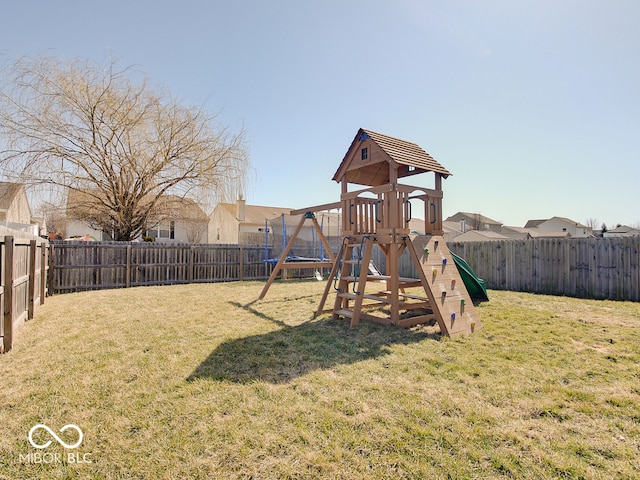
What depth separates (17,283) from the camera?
15.8 feet

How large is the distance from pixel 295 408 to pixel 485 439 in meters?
1.37

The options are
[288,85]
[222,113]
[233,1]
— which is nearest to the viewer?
[233,1]

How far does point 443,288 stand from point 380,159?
244 cm

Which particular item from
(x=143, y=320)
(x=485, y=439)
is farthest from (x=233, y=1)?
(x=485, y=439)

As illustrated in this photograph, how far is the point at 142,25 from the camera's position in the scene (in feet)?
27.5

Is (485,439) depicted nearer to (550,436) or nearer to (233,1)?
(550,436)

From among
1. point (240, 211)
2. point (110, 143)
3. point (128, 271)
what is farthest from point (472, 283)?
point (240, 211)

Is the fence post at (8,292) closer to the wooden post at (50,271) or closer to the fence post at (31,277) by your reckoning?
the fence post at (31,277)

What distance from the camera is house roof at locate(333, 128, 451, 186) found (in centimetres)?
562

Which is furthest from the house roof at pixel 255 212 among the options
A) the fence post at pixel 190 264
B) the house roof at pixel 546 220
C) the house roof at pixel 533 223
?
the house roof at pixel 533 223

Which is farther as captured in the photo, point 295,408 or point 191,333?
point 191,333

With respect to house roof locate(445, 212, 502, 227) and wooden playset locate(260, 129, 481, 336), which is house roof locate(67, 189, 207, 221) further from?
house roof locate(445, 212, 502, 227)

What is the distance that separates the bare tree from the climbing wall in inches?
371

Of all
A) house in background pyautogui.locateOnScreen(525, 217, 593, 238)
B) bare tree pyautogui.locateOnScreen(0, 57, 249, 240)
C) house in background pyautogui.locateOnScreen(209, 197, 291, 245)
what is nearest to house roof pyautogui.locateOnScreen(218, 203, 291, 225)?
house in background pyautogui.locateOnScreen(209, 197, 291, 245)
